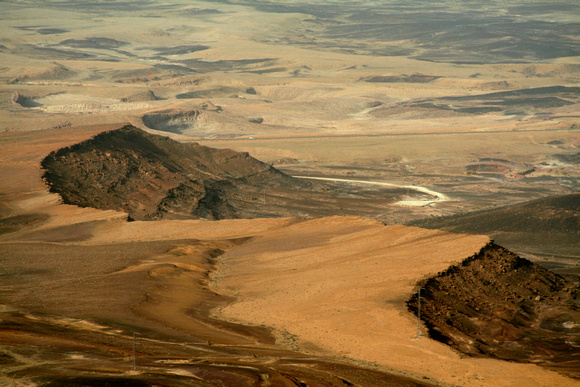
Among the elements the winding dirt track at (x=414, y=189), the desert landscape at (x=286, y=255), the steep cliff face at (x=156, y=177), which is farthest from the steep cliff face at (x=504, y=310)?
the winding dirt track at (x=414, y=189)

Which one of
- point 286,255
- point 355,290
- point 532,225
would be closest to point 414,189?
point 532,225

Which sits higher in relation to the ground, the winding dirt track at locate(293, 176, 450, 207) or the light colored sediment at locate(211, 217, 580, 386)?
the light colored sediment at locate(211, 217, 580, 386)

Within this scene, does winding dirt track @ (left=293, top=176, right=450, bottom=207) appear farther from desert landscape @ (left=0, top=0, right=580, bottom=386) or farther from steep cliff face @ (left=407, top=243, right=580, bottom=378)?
steep cliff face @ (left=407, top=243, right=580, bottom=378)

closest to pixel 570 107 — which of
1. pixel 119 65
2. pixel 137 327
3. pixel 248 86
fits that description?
pixel 248 86

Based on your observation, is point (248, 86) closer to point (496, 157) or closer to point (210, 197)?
point (496, 157)

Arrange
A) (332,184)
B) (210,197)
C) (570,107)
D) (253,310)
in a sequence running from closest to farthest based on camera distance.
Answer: (253,310) < (210,197) < (332,184) < (570,107)

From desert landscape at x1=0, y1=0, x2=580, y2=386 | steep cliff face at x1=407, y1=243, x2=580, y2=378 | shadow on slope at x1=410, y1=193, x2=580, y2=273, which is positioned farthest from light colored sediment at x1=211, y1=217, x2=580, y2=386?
shadow on slope at x1=410, y1=193, x2=580, y2=273
